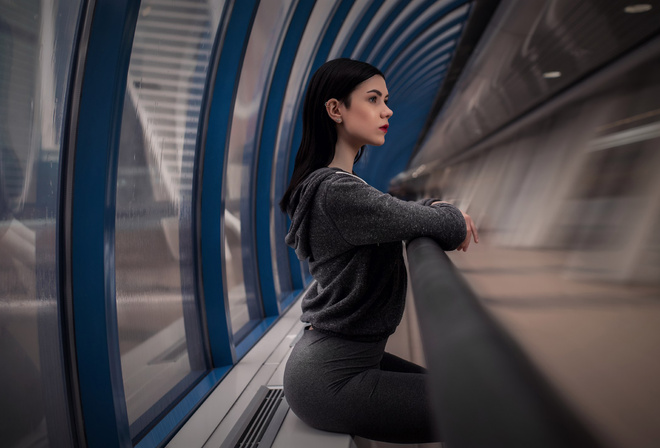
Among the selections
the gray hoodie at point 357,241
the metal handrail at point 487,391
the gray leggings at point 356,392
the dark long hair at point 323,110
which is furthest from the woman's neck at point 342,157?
the metal handrail at point 487,391

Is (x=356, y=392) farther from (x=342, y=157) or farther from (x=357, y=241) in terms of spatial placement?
(x=342, y=157)

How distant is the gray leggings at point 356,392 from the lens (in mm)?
1965

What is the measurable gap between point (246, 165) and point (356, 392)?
3752 millimetres

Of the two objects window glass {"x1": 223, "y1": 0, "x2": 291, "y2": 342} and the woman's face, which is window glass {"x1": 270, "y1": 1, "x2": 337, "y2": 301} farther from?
the woman's face

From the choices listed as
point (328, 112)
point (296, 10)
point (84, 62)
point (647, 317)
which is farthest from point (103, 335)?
point (647, 317)

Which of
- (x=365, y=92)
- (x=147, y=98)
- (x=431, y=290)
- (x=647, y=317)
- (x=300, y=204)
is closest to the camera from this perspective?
(x=431, y=290)

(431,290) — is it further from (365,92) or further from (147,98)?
(147,98)

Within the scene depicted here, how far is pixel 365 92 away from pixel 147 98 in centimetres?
154

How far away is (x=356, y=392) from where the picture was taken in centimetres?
201

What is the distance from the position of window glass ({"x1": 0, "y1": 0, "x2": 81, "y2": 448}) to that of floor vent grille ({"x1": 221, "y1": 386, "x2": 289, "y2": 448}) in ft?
2.50

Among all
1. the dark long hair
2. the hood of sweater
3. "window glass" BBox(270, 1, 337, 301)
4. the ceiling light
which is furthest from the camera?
the ceiling light

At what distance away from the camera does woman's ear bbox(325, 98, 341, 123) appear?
232 centimetres

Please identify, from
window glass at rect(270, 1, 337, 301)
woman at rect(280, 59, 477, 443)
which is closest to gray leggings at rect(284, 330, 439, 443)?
woman at rect(280, 59, 477, 443)

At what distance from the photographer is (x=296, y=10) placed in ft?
16.3
